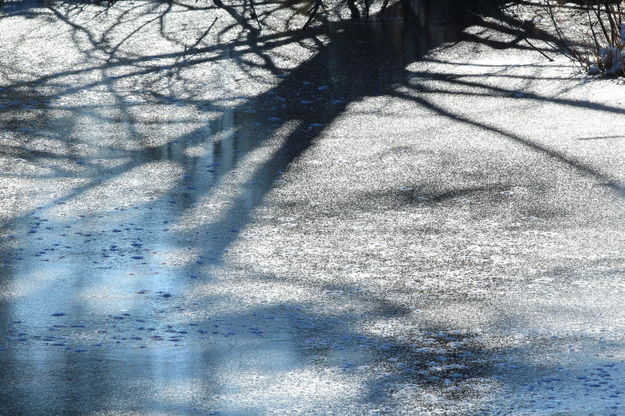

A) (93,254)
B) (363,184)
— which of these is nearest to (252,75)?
(363,184)

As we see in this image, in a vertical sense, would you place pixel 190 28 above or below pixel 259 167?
above

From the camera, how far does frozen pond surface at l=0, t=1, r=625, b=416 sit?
12.1 feet

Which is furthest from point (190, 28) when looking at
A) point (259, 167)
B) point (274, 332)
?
point (274, 332)

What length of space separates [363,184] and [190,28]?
18.2 ft

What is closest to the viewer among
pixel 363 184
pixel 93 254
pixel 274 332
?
pixel 274 332

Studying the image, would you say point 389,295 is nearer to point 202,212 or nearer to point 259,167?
point 202,212

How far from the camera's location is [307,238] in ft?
17.1

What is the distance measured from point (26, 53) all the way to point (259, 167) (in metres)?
4.39

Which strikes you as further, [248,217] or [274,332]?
[248,217]

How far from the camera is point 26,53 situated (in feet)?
32.6

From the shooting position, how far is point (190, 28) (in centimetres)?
1112

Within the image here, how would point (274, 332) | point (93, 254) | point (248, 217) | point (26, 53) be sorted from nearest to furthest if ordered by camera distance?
point (274, 332) → point (93, 254) → point (248, 217) → point (26, 53)

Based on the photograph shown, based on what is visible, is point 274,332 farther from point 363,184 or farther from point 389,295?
point 363,184

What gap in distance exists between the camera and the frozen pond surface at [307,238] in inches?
146
